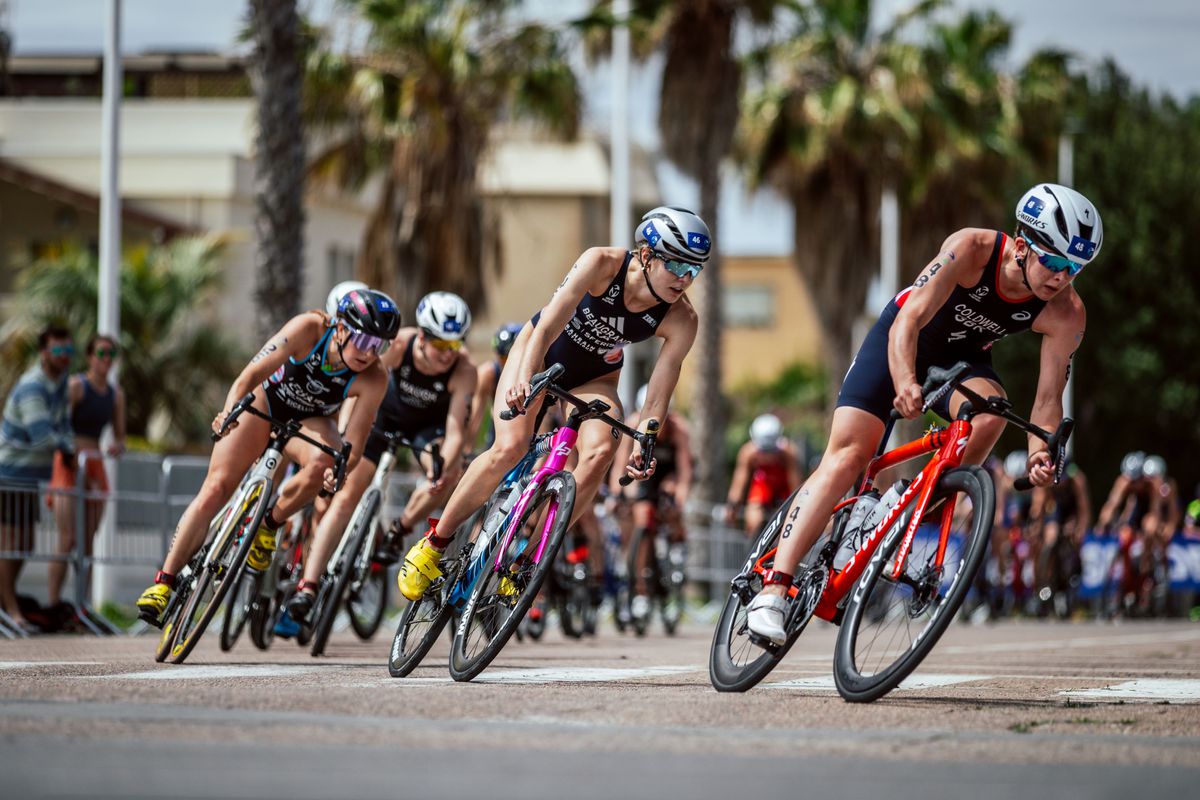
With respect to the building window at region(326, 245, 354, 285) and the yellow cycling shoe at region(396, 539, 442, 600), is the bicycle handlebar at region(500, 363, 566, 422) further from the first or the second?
the building window at region(326, 245, 354, 285)

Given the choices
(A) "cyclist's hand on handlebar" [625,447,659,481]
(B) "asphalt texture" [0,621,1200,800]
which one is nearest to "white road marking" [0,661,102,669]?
(B) "asphalt texture" [0,621,1200,800]

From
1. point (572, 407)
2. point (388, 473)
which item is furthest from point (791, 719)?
point (388, 473)

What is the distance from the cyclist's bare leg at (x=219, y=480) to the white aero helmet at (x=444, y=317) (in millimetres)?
1357

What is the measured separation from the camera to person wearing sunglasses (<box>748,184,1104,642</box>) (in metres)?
7.41

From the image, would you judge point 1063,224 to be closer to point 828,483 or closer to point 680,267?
point 828,483

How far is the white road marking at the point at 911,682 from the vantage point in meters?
8.33

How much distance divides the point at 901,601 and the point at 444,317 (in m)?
5.46

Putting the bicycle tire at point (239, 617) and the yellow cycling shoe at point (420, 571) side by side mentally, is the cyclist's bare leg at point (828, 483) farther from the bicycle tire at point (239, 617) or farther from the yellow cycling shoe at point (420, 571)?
the bicycle tire at point (239, 617)

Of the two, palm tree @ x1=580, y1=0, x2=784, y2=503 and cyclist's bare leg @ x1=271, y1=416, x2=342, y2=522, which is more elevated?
palm tree @ x1=580, y1=0, x2=784, y2=503

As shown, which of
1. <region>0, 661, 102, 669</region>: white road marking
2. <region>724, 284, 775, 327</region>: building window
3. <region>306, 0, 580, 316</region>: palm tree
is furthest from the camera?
<region>724, 284, 775, 327</region>: building window

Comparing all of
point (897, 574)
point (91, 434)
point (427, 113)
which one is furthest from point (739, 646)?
point (427, 113)

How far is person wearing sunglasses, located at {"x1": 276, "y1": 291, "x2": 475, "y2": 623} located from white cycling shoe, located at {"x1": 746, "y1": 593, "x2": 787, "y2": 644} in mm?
4652

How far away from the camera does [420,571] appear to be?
28.6ft

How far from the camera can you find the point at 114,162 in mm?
19422
